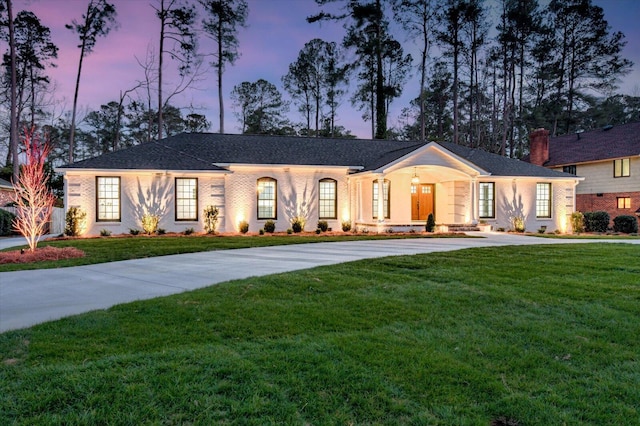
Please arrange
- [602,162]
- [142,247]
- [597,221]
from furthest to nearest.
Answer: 1. [602,162]
2. [597,221]
3. [142,247]

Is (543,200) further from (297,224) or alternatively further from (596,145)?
(297,224)

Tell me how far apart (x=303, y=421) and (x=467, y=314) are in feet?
10.4

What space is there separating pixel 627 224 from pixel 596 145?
7.35 metres

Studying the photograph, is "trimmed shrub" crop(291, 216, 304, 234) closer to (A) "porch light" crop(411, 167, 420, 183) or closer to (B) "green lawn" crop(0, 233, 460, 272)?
(B) "green lawn" crop(0, 233, 460, 272)

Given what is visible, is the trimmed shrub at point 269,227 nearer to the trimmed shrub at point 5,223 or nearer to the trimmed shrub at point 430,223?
the trimmed shrub at point 430,223

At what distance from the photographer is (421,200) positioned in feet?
68.9

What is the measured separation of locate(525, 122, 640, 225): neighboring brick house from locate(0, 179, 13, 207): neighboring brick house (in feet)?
100

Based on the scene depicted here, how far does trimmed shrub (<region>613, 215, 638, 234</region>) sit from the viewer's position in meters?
22.5

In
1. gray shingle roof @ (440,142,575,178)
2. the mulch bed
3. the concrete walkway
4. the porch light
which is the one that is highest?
gray shingle roof @ (440,142,575,178)

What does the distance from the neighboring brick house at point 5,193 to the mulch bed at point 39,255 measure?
50.7ft

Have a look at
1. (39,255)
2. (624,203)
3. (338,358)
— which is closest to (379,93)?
(624,203)

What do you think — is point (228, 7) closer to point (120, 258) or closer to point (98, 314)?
point (120, 258)

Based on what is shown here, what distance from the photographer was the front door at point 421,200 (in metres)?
20.9

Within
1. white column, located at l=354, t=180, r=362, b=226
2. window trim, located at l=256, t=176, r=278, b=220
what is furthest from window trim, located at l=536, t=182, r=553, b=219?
window trim, located at l=256, t=176, r=278, b=220
